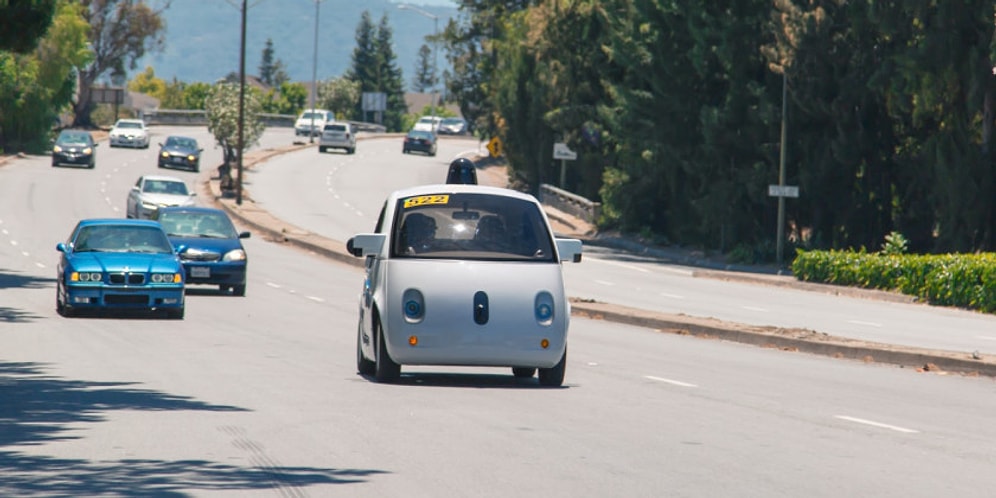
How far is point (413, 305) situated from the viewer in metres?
14.8

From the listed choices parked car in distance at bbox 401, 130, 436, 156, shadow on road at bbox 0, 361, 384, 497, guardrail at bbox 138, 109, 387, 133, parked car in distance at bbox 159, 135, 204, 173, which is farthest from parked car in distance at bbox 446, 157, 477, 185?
guardrail at bbox 138, 109, 387, 133

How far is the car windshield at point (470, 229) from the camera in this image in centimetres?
1522

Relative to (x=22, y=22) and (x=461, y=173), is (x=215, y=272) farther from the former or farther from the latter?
(x=461, y=173)

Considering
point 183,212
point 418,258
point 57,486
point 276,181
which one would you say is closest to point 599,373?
point 418,258

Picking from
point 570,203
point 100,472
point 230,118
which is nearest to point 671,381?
point 100,472

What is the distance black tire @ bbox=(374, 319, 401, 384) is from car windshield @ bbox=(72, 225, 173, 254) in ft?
32.8

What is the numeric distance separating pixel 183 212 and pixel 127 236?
21.6ft

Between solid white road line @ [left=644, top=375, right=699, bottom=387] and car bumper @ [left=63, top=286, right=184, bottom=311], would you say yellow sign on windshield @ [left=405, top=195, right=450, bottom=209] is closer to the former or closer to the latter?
solid white road line @ [left=644, top=375, right=699, bottom=387]

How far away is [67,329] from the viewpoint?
2153 cm

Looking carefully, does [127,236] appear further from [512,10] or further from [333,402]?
[512,10]

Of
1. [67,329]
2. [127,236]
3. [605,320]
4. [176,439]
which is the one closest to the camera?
[176,439]

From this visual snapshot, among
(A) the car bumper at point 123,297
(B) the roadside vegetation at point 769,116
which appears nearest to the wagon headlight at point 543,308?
(A) the car bumper at point 123,297

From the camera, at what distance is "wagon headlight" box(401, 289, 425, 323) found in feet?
48.5

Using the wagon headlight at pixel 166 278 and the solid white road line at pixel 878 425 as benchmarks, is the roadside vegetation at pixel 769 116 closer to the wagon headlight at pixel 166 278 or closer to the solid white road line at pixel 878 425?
the wagon headlight at pixel 166 278
